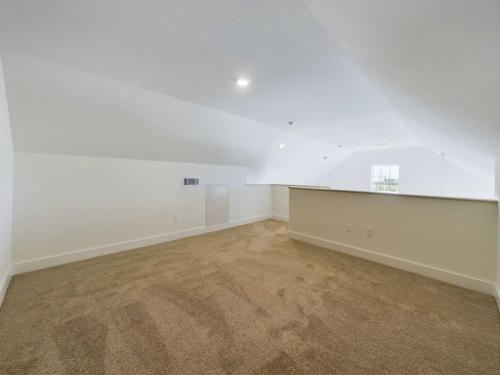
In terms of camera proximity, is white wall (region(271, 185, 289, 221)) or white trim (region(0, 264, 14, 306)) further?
white wall (region(271, 185, 289, 221))

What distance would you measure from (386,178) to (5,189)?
367 inches

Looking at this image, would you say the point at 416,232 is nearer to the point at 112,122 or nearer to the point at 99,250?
the point at 112,122

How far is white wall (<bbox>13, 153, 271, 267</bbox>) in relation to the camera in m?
2.58

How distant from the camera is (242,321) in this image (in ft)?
5.55

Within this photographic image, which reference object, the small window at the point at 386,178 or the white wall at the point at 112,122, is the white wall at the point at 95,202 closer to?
the white wall at the point at 112,122

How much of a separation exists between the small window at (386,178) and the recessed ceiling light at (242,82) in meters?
6.91

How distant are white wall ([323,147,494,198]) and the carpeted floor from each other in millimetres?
5542

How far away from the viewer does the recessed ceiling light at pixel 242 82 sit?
2.23 metres

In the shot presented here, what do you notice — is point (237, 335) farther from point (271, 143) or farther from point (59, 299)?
point (271, 143)

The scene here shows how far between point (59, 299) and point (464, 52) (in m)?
→ 3.65

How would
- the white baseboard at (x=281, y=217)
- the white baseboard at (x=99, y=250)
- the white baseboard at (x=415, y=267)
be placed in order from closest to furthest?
the white baseboard at (x=415, y=267) → the white baseboard at (x=99, y=250) → the white baseboard at (x=281, y=217)

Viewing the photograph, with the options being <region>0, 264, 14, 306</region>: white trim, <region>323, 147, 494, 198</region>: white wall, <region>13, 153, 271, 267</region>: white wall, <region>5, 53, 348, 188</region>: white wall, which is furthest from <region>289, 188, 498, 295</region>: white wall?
<region>323, 147, 494, 198</region>: white wall

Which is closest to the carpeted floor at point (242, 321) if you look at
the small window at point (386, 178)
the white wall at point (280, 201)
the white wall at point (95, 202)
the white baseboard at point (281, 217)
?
the white wall at point (95, 202)

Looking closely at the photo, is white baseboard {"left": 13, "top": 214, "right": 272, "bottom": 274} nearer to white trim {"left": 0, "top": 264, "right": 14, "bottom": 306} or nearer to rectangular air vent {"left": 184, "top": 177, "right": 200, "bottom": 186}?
white trim {"left": 0, "top": 264, "right": 14, "bottom": 306}
